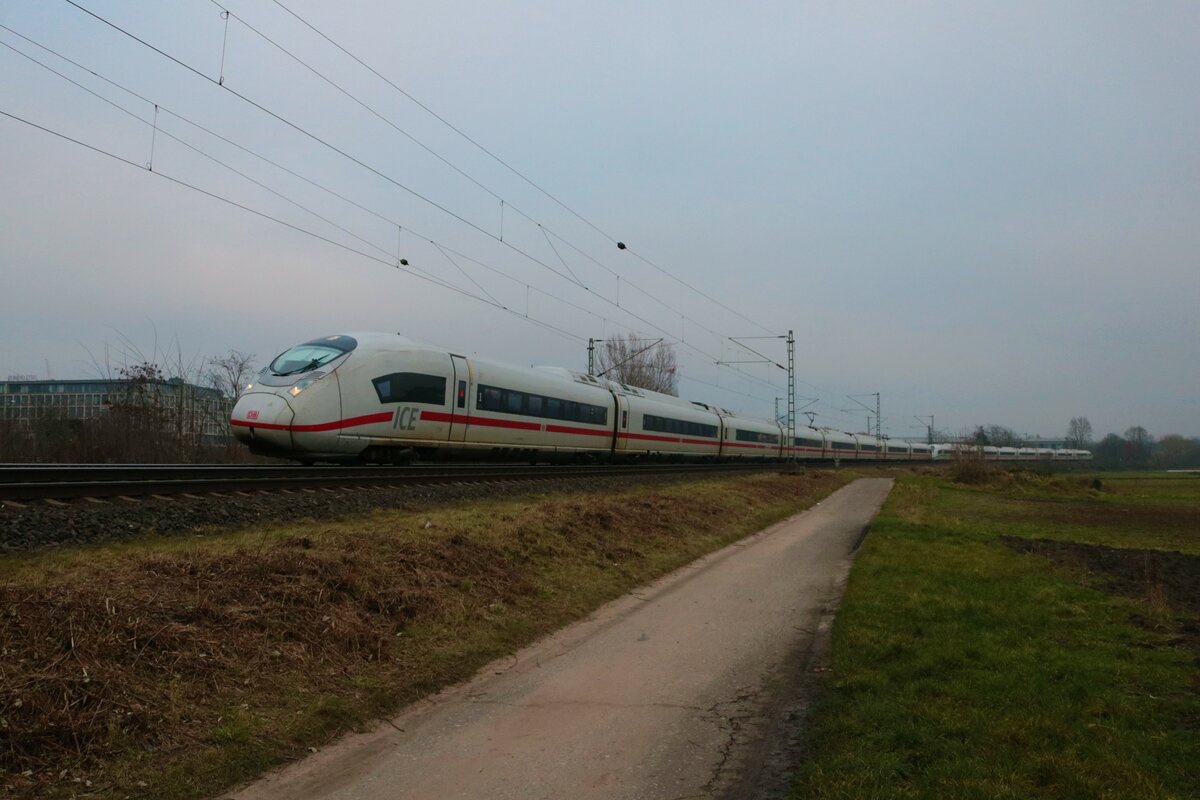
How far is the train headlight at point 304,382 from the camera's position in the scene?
16578mm

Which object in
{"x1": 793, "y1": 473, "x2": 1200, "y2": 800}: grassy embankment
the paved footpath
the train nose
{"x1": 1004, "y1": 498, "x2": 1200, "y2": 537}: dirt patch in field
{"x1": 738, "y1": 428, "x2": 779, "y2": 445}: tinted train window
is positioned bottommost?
the paved footpath

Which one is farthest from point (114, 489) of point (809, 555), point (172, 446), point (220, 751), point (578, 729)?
point (172, 446)

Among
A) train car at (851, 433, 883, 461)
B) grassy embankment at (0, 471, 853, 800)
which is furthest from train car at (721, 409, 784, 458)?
grassy embankment at (0, 471, 853, 800)

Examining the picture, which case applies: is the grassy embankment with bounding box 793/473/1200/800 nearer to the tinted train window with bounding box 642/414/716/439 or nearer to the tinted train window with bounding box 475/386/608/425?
the tinted train window with bounding box 475/386/608/425

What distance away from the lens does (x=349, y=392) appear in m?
17.3

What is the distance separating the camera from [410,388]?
18.9 meters

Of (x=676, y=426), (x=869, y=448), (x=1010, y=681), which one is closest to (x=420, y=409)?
(x=1010, y=681)

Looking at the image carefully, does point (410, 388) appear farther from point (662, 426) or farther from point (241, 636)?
point (662, 426)

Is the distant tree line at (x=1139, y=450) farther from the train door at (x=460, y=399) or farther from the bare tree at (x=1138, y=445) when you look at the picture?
the train door at (x=460, y=399)

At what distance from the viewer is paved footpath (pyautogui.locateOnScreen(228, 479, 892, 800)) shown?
460cm

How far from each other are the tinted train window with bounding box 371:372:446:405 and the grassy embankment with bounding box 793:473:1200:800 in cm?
1061

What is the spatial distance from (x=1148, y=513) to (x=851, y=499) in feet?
33.6

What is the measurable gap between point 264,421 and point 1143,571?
15605 millimetres

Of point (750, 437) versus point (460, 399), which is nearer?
point (460, 399)
